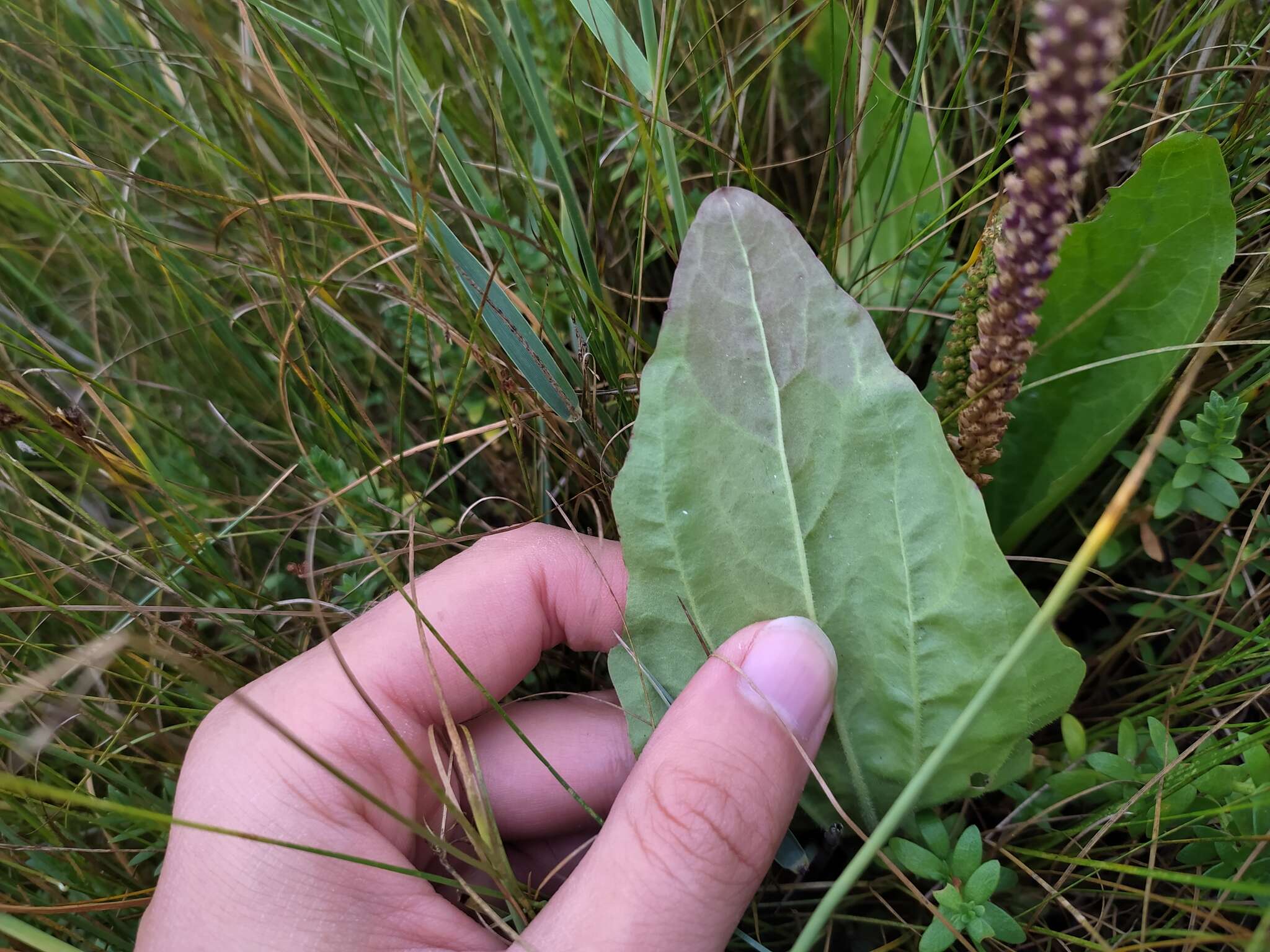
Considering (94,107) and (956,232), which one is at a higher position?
(94,107)

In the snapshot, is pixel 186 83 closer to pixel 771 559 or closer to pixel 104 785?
pixel 104 785

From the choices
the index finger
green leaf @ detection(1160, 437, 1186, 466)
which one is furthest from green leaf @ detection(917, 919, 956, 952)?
green leaf @ detection(1160, 437, 1186, 466)

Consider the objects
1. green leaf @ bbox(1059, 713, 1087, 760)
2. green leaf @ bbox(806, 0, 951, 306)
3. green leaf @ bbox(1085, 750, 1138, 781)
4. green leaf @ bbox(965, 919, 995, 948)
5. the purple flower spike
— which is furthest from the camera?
green leaf @ bbox(806, 0, 951, 306)

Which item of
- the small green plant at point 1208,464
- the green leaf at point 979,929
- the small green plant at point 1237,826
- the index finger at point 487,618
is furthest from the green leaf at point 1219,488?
the index finger at point 487,618

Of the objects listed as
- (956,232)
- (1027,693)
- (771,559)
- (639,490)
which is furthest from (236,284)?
(1027,693)

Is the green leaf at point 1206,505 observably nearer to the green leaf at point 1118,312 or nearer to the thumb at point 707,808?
the green leaf at point 1118,312

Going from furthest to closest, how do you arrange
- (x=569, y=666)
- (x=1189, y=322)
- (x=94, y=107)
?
1. (x=94, y=107)
2. (x=569, y=666)
3. (x=1189, y=322)

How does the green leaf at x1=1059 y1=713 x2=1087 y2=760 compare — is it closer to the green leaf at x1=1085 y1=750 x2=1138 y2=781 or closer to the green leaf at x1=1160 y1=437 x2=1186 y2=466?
the green leaf at x1=1085 y1=750 x2=1138 y2=781
